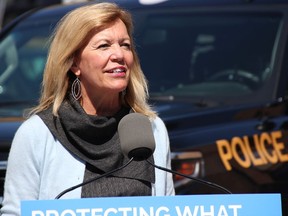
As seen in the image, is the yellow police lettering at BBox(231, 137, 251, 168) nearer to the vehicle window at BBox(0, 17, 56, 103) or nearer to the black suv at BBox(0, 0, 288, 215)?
the black suv at BBox(0, 0, 288, 215)

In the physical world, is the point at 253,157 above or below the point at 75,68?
above

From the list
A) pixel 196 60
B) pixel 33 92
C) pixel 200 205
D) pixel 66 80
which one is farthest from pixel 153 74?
pixel 200 205

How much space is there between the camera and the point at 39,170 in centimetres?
340

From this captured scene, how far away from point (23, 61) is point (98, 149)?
293 cm

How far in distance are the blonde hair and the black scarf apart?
0.05m

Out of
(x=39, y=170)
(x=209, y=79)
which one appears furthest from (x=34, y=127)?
(x=209, y=79)

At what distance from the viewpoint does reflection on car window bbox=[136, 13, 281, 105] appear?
5.98 metres

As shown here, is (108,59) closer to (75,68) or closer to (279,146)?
(75,68)

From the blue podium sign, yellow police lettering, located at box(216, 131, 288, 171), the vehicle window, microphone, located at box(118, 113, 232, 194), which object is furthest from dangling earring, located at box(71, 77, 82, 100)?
the vehicle window

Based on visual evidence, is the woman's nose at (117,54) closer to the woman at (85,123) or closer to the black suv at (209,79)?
the woman at (85,123)

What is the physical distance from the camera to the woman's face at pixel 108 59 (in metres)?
3.46

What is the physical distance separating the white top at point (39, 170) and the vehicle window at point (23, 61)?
2.37 meters

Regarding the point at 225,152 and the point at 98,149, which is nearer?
the point at 98,149

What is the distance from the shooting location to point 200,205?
3.11m
